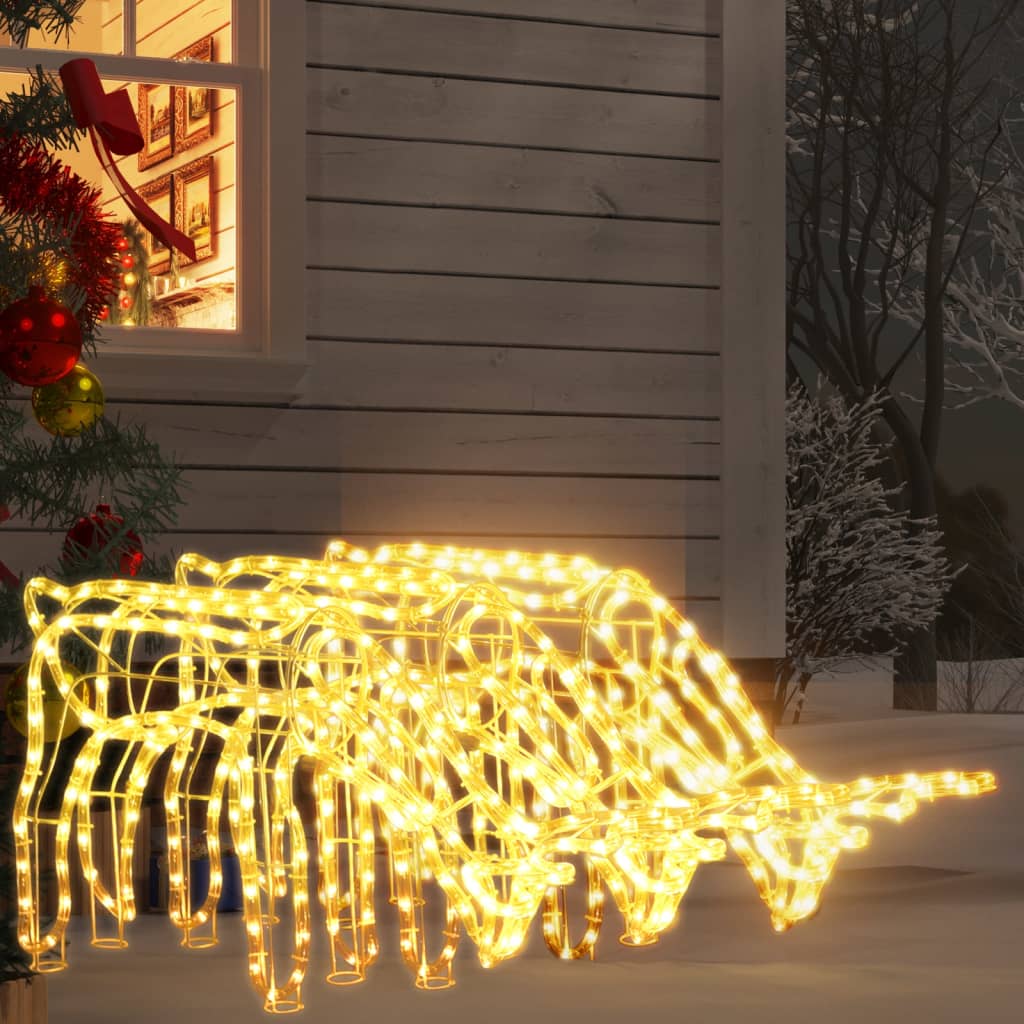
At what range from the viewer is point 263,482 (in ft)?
12.2

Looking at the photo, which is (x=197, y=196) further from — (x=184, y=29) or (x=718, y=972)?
(x=718, y=972)

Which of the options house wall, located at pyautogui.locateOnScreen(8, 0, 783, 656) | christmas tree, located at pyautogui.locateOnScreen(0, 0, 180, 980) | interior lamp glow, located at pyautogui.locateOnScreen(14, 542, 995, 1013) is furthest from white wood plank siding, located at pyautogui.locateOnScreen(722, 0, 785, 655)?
interior lamp glow, located at pyautogui.locateOnScreen(14, 542, 995, 1013)

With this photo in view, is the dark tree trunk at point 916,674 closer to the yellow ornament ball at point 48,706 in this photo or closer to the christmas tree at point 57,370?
the christmas tree at point 57,370

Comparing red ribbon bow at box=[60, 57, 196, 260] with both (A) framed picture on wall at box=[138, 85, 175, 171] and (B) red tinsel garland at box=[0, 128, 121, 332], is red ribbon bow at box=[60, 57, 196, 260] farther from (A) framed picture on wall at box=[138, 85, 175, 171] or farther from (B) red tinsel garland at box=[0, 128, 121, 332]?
(A) framed picture on wall at box=[138, 85, 175, 171]

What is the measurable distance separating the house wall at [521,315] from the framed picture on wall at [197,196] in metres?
0.23

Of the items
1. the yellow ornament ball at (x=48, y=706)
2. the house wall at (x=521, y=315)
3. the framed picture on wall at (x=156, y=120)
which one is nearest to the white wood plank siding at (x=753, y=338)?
the house wall at (x=521, y=315)

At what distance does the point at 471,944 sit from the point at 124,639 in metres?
1.20

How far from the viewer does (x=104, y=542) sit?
2.42 meters

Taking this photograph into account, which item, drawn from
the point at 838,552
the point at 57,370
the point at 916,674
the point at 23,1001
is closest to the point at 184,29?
the point at 57,370

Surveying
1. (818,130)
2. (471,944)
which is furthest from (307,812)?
(818,130)

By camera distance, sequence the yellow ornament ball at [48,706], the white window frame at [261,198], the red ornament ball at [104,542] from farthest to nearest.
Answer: the white window frame at [261,198] → the red ornament ball at [104,542] → the yellow ornament ball at [48,706]

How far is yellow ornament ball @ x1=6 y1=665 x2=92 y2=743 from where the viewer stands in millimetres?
2156

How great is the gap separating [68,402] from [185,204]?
1477 mm

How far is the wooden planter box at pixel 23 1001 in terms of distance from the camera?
2307 millimetres
